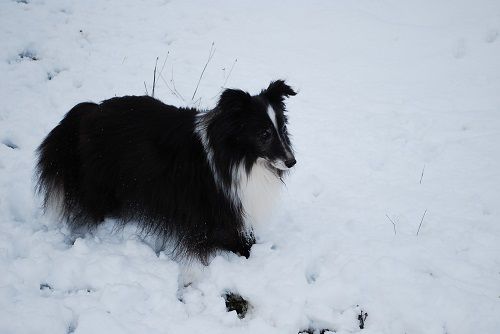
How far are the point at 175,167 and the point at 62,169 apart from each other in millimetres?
1051

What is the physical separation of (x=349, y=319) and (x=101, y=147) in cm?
243

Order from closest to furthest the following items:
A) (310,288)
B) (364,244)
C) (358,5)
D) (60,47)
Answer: (310,288) < (364,244) < (60,47) < (358,5)

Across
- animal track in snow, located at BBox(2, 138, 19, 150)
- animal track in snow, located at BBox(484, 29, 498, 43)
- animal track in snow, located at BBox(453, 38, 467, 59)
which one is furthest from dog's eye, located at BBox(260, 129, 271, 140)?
animal track in snow, located at BBox(484, 29, 498, 43)

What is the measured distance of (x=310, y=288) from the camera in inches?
120

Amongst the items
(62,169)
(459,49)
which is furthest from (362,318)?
(459,49)

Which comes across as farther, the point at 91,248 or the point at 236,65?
the point at 236,65

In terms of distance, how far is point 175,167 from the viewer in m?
3.10

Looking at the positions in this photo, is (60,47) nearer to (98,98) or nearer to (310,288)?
(98,98)

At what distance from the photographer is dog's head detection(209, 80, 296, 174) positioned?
9.36 feet

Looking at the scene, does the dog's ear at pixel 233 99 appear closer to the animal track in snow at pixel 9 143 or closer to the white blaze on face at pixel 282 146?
the white blaze on face at pixel 282 146

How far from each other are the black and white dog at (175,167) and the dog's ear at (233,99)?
17mm

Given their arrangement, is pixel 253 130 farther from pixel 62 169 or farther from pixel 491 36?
pixel 491 36

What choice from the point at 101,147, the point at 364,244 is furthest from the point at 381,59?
the point at 101,147

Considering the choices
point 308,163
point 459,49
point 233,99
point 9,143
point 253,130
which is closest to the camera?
point 233,99
